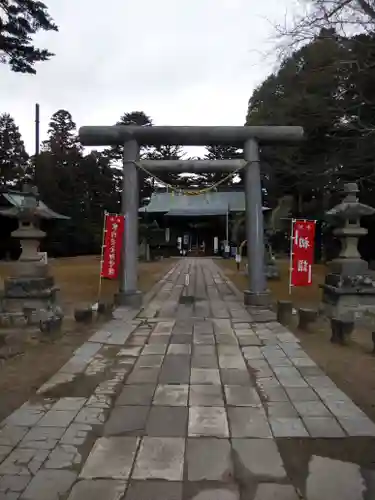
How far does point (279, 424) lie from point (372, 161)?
10.9 m

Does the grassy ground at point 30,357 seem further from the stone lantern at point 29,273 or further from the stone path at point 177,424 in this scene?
the stone lantern at point 29,273

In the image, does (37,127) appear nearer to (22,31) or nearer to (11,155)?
(11,155)

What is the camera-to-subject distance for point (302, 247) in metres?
10.1

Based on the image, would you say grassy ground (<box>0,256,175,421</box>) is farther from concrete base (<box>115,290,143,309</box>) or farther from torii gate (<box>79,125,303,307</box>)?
torii gate (<box>79,125,303,307</box>)

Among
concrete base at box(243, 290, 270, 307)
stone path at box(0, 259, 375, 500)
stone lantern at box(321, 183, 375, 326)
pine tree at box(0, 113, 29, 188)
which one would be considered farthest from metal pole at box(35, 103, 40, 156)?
stone path at box(0, 259, 375, 500)

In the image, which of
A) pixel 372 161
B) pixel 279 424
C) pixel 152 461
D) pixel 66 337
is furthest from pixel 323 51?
pixel 152 461

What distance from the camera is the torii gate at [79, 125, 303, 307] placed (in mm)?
10453

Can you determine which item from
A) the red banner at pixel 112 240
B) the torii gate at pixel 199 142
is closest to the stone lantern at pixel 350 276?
the torii gate at pixel 199 142

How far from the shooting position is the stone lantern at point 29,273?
8.62 metres

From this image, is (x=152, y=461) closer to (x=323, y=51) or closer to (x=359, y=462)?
(x=359, y=462)

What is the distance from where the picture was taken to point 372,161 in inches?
509

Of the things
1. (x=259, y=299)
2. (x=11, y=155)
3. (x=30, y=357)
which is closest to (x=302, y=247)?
(x=259, y=299)

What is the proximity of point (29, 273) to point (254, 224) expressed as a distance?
5.00 metres

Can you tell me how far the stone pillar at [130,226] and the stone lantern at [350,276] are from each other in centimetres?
422
